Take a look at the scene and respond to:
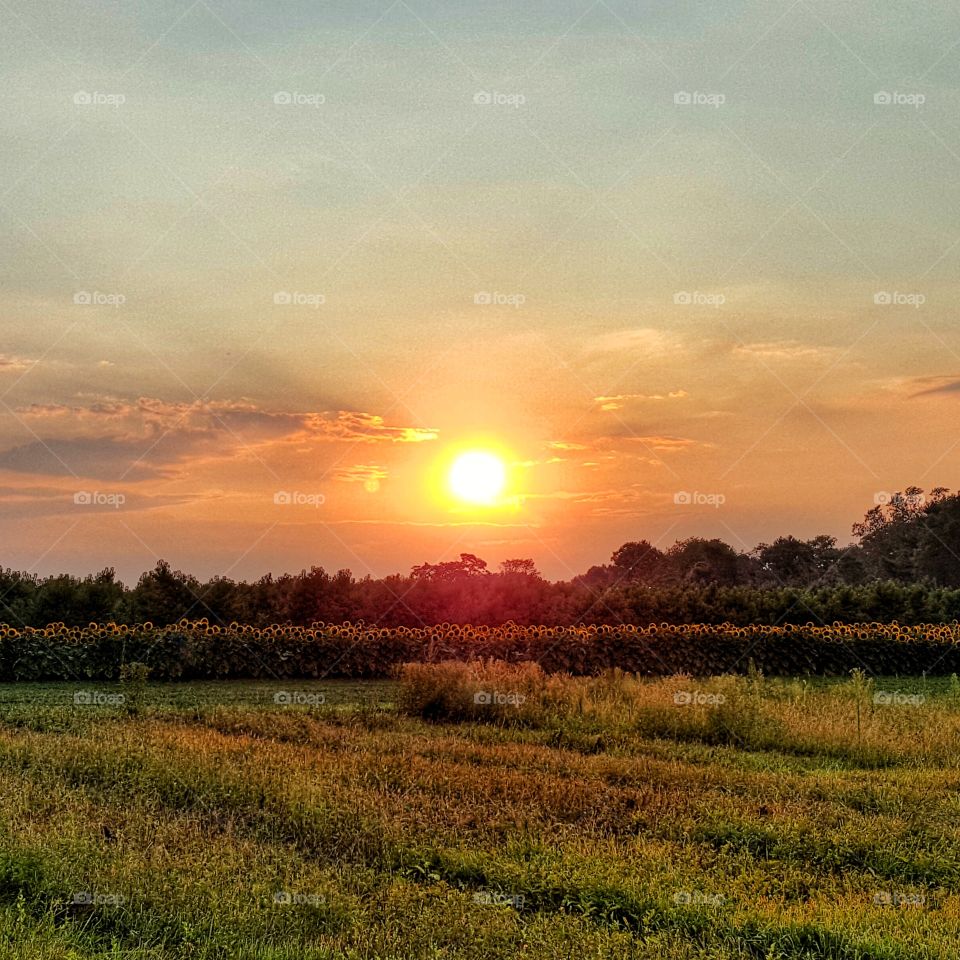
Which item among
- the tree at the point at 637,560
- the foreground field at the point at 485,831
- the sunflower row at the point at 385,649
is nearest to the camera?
the foreground field at the point at 485,831

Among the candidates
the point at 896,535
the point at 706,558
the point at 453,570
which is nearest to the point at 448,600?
the point at 453,570

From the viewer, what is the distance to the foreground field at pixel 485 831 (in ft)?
19.5

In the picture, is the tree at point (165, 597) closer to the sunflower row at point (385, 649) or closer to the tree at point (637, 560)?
the sunflower row at point (385, 649)

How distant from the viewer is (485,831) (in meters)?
7.86

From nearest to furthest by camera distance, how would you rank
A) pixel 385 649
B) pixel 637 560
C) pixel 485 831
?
pixel 485 831
pixel 385 649
pixel 637 560

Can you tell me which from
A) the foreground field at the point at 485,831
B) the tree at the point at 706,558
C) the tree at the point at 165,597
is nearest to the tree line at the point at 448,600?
the tree at the point at 165,597

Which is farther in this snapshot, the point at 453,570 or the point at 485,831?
the point at 453,570

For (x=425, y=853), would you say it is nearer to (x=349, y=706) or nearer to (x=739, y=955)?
(x=739, y=955)

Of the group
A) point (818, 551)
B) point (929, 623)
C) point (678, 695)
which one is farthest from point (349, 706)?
point (818, 551)

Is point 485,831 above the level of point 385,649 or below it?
below

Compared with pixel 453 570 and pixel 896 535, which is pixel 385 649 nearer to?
pixel 453 570

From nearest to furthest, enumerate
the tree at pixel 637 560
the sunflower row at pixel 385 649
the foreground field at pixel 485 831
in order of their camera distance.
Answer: the foreground field at pixel 485 831, the sunflower row at pixel 385 649, the tree at pixel 637 560

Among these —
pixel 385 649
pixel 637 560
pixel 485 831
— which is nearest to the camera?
pixel 485 831

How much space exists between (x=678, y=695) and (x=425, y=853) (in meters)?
7.05
